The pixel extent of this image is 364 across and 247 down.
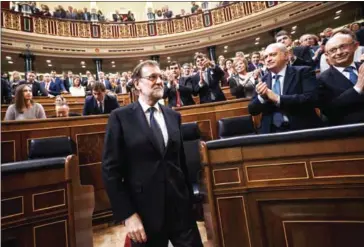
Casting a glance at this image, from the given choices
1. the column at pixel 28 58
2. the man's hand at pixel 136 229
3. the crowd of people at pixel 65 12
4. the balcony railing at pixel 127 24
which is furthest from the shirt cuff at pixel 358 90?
the crowd of people at pixel 65 12

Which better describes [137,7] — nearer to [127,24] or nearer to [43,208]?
[127,24]

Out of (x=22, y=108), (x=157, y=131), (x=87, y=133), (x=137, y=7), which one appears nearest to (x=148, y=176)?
(x=157, y=131)

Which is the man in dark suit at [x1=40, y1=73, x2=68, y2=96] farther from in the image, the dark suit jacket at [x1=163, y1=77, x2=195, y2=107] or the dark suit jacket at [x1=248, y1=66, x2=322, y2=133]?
the dark suit jacket at [x1=248, y1=66, x2=322, y2=133]

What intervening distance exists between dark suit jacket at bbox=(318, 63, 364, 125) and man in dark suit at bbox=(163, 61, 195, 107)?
231 centimetres

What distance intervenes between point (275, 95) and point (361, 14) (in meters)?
9.75

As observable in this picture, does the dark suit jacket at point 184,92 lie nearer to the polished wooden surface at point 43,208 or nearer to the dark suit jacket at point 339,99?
the dark suit jacket at point 339,99

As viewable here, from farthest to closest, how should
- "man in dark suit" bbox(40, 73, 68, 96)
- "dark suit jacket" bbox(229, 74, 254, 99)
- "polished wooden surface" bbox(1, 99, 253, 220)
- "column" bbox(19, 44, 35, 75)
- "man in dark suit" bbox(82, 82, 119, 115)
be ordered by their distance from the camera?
"column" bbox(19, 44, 35, 75) → "man in dark suit" bbox(40, 73, 68, 96) → "man in dark suit" bbox(82, 82, 119, 115) → "dark suit jacket" bbox(229, 74, 254, 99) → "polished wooden surface" bbox(1, 99, 253, 220)

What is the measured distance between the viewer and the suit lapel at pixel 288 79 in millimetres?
1862

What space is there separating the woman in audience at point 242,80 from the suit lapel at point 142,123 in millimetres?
2265

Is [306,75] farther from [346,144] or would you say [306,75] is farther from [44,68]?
[44,68]

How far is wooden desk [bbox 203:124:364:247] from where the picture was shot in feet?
3.94

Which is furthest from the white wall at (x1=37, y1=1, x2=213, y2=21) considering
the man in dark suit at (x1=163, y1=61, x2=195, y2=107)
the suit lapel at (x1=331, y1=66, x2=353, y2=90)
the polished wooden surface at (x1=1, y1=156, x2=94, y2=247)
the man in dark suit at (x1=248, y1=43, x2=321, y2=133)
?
the polished wooden surface at (x1=1, y1=156, x2=94, y2=247)

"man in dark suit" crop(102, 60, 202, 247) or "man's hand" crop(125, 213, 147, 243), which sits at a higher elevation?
"man in dark suit" crop(102, 60, 202, 247)

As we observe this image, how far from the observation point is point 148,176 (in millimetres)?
1133
